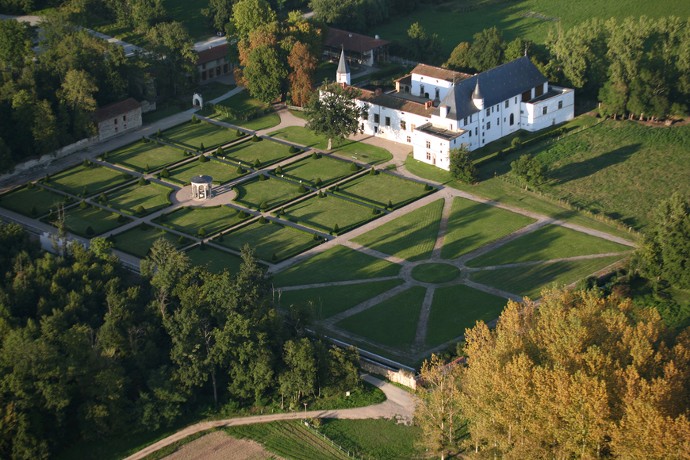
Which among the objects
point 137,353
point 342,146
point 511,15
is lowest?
point 342,146

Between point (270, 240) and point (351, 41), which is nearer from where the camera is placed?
point (270, 240)

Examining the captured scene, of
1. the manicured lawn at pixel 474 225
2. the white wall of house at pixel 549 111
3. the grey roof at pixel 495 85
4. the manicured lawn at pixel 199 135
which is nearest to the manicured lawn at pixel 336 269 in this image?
the manicured lawn at pixel 474 225

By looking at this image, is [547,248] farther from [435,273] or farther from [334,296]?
[334,296]

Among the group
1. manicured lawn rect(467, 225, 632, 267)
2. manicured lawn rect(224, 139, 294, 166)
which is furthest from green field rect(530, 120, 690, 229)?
manicured lawn rect(224, 139, 294, 166)

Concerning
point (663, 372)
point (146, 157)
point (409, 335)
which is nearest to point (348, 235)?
point (409, 335)

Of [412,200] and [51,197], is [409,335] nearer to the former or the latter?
[412,200]

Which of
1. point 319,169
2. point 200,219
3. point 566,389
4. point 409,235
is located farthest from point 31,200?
point 566,389

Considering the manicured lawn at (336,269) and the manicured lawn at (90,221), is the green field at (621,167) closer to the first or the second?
the manicured lawn at (336,269)
